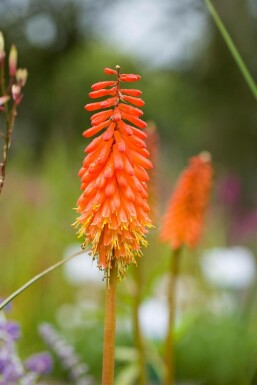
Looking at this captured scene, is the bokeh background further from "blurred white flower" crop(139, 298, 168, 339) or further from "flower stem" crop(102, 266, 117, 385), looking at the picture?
"flower stem" crop(102, 266, 117, 385)

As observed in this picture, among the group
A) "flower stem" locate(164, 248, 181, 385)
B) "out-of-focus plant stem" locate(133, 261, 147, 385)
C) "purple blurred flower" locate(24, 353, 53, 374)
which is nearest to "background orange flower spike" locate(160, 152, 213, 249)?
"flower stem" locate(164, 248, 181, 385)

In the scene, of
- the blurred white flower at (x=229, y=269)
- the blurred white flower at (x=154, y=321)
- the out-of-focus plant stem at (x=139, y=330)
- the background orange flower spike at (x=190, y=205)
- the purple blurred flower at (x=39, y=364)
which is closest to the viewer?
the purple blurred flower at (x=39, y=364)

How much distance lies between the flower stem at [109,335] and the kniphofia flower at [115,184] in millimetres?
46

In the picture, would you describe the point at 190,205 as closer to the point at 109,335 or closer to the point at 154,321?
the point at 109,335

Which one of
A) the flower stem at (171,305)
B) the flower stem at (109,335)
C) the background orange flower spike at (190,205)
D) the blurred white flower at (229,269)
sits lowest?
the flower stem at (109,335)

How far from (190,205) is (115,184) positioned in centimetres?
116

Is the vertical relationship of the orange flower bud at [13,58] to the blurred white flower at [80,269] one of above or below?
below

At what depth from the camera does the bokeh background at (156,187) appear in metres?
4.46

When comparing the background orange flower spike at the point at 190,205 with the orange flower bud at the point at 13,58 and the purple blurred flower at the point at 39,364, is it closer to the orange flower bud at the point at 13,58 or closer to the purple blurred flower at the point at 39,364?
the purple blurred flower at the point at 39,364

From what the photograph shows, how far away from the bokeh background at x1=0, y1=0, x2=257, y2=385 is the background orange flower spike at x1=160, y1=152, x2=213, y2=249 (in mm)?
139

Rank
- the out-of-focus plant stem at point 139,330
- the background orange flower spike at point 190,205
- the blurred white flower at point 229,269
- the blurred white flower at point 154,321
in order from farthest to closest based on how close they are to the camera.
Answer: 1. the blurred white flower at point 229,269
2. the blurred white flower at point 154,321
3. the out-of-focus plant stem at point 139,330
4. the background orange flower spike at point 190,205

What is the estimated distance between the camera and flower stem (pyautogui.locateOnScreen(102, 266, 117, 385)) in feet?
4.03

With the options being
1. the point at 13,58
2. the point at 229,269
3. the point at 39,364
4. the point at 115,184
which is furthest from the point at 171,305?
the point at 229,269

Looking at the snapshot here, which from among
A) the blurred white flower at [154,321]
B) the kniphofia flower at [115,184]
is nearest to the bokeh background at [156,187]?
the blurred white flower at [154,321]
